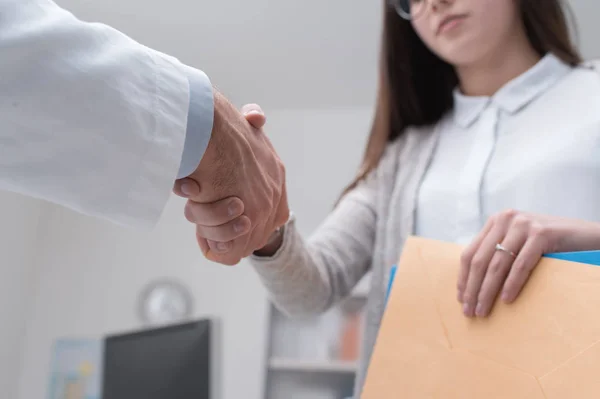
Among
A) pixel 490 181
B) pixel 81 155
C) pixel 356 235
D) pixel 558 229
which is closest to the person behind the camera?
pixel 81 155

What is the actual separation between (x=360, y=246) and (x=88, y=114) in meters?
0.57

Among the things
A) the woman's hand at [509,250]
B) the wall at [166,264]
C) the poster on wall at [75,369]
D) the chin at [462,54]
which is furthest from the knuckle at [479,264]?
the poster on wall at [75,369]

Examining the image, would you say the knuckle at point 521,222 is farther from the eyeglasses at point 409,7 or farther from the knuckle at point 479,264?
the eyeglasses at point 409,7

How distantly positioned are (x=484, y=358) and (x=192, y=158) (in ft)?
1.00

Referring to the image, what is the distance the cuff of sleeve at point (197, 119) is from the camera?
0.44m

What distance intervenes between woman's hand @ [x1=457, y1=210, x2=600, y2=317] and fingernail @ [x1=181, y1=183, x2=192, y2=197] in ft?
0.90

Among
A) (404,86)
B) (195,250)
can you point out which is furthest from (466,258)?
(195,250)

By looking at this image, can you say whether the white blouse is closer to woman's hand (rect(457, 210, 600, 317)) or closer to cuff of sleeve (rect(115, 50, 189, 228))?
woman's hand (rect(457, 210, 600, 317))

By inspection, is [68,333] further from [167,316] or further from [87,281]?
[167,316]

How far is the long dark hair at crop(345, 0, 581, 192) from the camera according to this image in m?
0.96

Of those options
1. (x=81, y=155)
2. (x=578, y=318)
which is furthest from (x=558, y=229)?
(x=81, y=155)

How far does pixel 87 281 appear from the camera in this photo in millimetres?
2732

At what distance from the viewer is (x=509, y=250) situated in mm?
504

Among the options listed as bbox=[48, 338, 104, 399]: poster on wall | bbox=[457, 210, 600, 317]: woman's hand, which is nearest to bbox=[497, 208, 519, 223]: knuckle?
bbox=[457, 210, 600, 317]: woman's hand
